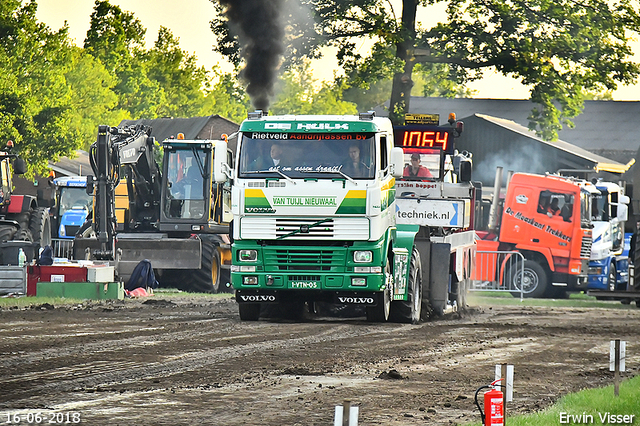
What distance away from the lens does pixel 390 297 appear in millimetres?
18141

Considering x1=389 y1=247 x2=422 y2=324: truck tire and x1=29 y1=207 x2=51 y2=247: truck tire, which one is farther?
x1=29 y1=207 x2=51 y2=247: truck tire

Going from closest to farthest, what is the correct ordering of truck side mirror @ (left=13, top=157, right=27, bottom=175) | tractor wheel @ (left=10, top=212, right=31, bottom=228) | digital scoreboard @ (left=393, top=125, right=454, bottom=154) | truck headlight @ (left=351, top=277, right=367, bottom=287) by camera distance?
truck headlight @ (left=351, top=277, right=367, bottom=287) < digital scoreboard @ (left=393, top=125, right=454, bottom=154) < truck side mirror @ (left=13, top=157, right=27, bottom=175) < tractor wheel @ (left=10, top=212, right=31, bottom=228)

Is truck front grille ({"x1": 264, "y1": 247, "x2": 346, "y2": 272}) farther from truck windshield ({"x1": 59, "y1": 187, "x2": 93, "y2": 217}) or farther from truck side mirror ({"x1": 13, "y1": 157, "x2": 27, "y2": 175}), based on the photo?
truck windshield ({"x1": 59, "y1": 187, "x2": 93, "y2": 217})

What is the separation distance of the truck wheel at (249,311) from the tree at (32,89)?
86.9 feet

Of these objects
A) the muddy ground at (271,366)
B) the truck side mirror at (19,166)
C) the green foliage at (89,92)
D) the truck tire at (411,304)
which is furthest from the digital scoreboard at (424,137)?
the green foliage at (89,92)

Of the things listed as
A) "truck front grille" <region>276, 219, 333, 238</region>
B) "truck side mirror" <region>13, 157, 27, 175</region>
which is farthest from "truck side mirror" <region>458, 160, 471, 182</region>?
"truck side mirror" <region>13, 157, 27, 175</region>

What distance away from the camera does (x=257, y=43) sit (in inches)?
Answer: 1182

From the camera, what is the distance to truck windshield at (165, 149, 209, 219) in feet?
94.5

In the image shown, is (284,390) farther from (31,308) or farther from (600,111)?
(600,111)

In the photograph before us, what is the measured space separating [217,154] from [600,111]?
63.2 metres

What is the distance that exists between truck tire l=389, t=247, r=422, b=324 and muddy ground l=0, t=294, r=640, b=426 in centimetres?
48

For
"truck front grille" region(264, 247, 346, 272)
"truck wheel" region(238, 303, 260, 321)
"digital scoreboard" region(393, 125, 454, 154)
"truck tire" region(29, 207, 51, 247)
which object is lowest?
"truck wheel" region(238, 303, 260, 321)

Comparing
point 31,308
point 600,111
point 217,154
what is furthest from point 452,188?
point 600,111

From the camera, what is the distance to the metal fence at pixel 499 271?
103ft
